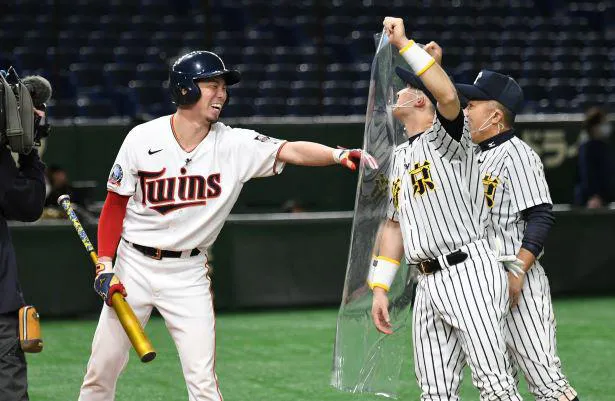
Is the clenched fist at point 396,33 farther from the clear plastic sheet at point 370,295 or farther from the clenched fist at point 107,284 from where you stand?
the clenched fist at point 107,284

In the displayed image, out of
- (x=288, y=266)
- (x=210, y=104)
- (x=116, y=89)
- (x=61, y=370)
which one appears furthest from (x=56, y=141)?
(x=210, y=104)

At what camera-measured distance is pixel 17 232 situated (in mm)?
10625

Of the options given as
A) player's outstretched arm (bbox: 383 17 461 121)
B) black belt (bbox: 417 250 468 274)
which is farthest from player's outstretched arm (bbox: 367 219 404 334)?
player's outstretched arm (bbox: 383 17 461 121)

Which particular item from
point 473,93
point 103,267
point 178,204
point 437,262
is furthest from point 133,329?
point 473,93

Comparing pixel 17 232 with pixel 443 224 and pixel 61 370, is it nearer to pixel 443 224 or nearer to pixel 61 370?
pixel 61 370

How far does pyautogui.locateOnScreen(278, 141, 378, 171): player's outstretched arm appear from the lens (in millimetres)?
5168

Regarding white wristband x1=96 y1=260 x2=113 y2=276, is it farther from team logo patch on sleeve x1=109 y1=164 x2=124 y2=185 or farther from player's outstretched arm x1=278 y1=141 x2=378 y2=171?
player's outstretched arm x1=278 y1=141 x2=378 y2=171

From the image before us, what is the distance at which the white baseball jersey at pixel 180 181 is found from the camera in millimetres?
5348

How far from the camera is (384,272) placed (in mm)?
5352

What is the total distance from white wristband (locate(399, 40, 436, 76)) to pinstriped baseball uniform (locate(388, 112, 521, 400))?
0.33 meters

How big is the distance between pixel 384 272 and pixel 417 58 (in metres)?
1.15

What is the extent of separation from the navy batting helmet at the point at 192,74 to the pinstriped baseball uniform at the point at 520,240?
54.8 inches

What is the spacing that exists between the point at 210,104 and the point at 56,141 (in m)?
8.52

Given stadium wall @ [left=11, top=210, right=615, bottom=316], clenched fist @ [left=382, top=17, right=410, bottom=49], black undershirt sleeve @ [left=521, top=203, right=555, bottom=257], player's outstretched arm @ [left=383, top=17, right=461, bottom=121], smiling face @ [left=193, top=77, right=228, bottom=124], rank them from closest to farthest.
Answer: player's outstretched arm @ [left=383, top=17, right=461, bottom=121], clenched fist @ [left=382, top=17, right=410, bottom=49], smiling face @ [left=193, top=77, right=228, bottom=124], black undershirt sleeve @ [left=521, top=203, right=555, bottom=257], stadium wall @ [left=11, top=210, right=615, bottom=316]
